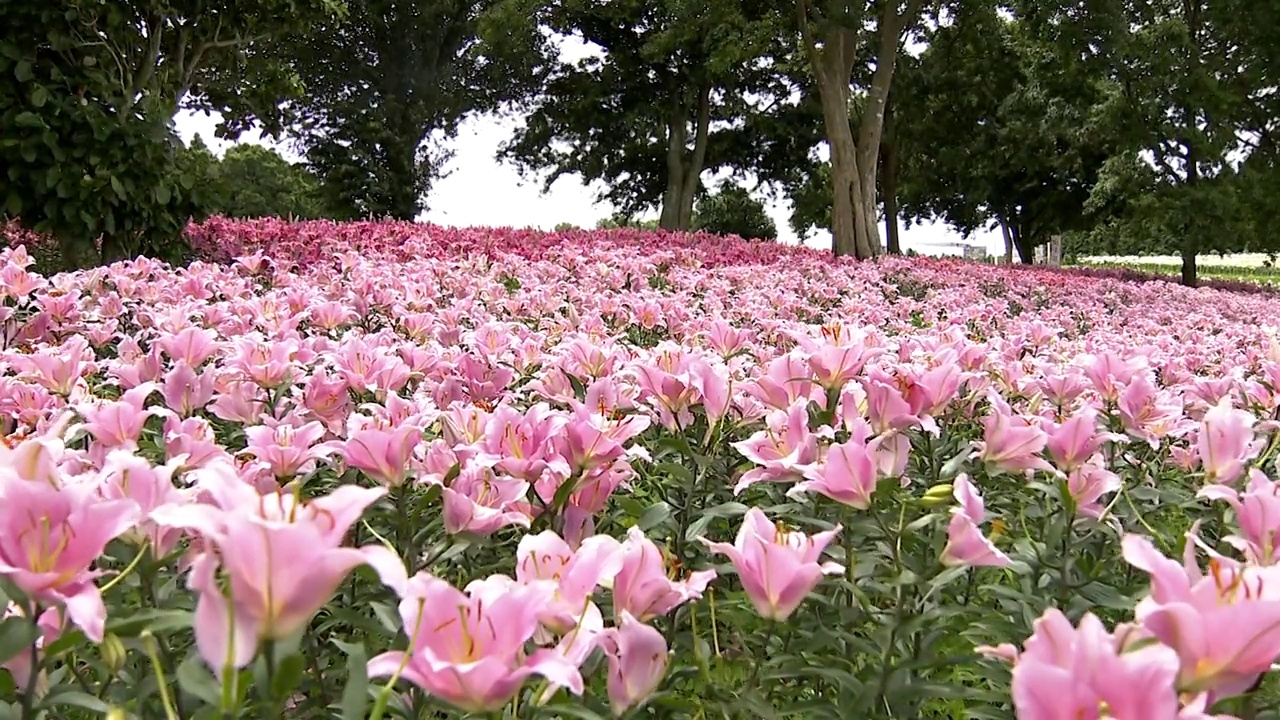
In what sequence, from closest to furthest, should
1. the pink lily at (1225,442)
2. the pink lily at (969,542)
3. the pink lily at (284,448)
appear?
the pink lily at (969,542)
the pink lily at (284,448)
the pink lily at (1225,442)

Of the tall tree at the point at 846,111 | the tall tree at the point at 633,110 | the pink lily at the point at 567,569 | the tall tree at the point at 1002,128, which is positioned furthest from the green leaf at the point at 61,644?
the tall tree at the point at 633,110

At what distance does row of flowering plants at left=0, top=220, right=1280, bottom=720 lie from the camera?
867mm

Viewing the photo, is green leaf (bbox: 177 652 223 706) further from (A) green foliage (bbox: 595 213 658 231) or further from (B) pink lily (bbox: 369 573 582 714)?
(A) green foliage (bbox: 595 213 658 231)

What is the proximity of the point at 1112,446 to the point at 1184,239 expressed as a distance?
17826 millimetres

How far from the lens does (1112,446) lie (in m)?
2.36

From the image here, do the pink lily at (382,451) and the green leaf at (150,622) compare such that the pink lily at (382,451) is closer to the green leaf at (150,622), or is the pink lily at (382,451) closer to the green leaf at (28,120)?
the green leaf at (150,622)

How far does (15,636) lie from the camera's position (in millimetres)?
890

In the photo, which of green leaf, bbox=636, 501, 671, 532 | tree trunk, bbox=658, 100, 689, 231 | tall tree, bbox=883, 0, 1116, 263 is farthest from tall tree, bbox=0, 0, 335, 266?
tree trunk, bbox=658, 100, 689, 231

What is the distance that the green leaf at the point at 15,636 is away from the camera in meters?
0.88

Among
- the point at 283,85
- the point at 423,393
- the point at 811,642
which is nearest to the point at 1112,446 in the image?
the point at 811,642

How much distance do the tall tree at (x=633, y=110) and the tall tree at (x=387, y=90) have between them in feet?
6.24

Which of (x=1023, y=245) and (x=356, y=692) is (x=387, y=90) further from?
(x=356, y=692)

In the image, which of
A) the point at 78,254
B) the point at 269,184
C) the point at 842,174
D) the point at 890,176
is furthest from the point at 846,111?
the point at 269,184

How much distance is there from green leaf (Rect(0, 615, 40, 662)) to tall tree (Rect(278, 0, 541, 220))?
27.4 metres
